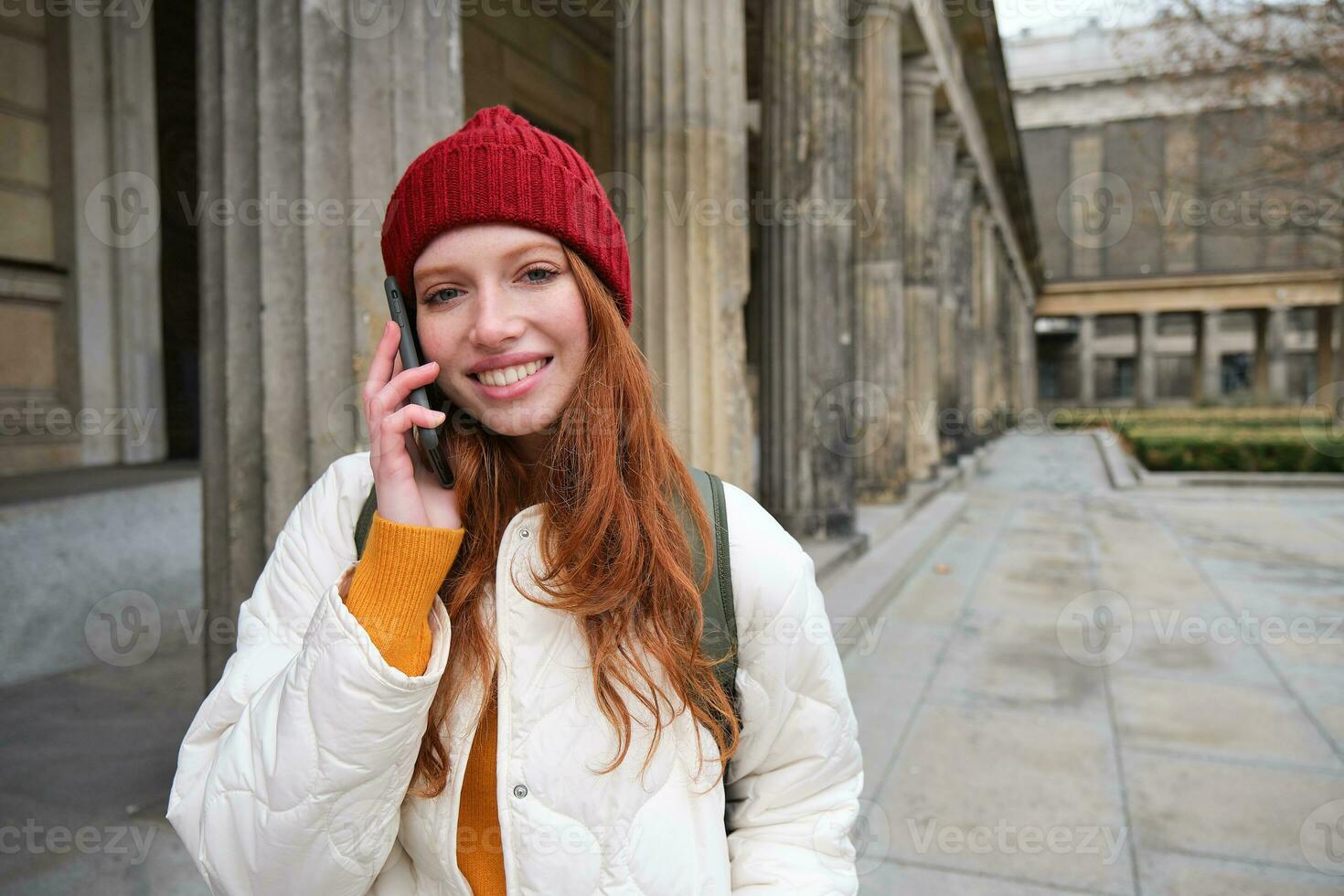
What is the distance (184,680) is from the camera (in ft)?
14.7

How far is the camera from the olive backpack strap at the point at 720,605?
1369mm

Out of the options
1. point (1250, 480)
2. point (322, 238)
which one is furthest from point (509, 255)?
point (1250, 480)

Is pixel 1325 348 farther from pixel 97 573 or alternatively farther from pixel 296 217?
pixel 296 217

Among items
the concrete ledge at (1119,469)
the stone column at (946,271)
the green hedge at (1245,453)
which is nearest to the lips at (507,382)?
the stone column at (946,271)

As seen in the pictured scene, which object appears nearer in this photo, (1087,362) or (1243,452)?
(1243,452)

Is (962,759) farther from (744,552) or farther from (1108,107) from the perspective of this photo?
(1108,107)

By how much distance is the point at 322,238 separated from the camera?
2760mm

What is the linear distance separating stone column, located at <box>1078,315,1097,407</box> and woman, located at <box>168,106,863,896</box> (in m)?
54.7

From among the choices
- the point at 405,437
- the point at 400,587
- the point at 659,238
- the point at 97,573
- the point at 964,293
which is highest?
the point at 964,293

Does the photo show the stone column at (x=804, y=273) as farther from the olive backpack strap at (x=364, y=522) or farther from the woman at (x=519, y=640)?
the olive backpack strap at (x=364, y=522)

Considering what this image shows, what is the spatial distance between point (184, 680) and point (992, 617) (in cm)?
493

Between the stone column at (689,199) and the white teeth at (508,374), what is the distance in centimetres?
383

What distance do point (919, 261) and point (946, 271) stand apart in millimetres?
2160

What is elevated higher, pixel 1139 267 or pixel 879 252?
pixel 1139 267
